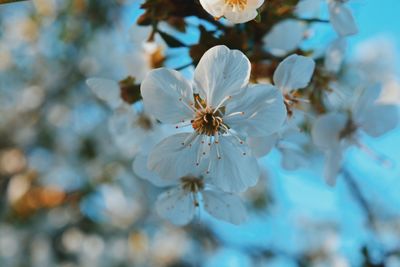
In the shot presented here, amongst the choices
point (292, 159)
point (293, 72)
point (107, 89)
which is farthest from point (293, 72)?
point (107, 89)

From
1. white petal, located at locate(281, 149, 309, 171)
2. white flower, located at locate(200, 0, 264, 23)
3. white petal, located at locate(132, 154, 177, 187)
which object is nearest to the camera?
white flower, located at locate(200, 0, 264, 23)

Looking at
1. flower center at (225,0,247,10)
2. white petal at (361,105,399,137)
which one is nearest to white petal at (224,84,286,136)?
flower center at (225,0,247,10)

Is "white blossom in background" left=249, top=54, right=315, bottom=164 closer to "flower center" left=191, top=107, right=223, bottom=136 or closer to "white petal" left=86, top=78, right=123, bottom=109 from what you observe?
"flower center" left=191, top=107, right=223, bottom=136

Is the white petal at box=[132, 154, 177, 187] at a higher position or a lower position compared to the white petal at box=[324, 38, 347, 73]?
lower

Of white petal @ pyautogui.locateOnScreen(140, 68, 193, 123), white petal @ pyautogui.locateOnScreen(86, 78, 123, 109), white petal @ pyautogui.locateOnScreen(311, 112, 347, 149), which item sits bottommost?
white petal @ pyautogui.locateOnScreen(311, 112, 347, 149)

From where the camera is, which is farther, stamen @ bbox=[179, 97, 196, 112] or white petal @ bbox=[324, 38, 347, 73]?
white petal @ bbox=[324, 38, 347, 73]

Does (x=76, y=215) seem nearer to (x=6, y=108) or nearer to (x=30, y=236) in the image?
(x=30, y=236)

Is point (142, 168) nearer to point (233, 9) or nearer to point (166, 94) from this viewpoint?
point (166, 94)
